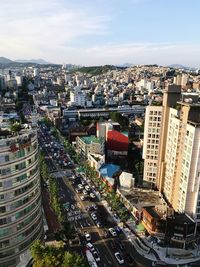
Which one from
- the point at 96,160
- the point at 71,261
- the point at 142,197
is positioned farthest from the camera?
the point at 96,160

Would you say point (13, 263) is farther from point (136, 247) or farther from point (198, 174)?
point (198, 174)

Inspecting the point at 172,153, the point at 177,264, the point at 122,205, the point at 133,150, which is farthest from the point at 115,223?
the point at 133,150

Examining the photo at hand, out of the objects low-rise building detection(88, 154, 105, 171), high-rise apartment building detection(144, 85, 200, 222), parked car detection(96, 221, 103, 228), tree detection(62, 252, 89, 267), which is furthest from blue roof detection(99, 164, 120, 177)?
tree detection(62, 252, 89, 267)

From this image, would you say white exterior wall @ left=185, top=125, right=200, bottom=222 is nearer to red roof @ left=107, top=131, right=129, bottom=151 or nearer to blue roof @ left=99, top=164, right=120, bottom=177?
blue roof @ left=99, top=164, right=120, bottom=177

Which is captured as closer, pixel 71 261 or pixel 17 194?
pixel 71 261

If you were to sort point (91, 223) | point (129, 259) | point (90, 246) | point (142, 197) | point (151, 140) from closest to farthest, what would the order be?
1. point (129, 259)
2. point (90, 246)
3. point (91, 223)
4. point (142, 197)
5. point (151, 140)

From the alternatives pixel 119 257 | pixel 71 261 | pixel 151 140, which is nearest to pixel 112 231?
pixel 119 257

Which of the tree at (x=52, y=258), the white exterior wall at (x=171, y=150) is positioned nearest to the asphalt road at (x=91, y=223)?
the tree at (x=52, y=258)

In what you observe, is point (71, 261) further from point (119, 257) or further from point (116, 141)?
point (116, 141)

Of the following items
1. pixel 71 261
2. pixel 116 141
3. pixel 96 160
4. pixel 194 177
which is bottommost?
pixel 96 160
